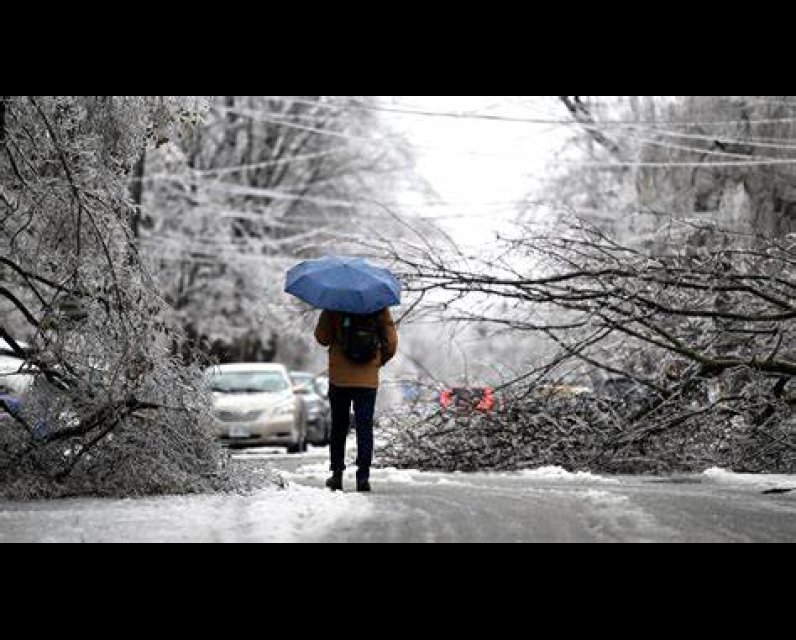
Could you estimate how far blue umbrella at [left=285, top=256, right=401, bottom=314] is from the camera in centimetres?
1240

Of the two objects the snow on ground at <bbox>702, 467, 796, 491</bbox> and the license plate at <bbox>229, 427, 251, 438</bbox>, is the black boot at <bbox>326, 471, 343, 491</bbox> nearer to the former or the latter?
the snow on ground at <bbox>702, 467, 796, 491</bbox>

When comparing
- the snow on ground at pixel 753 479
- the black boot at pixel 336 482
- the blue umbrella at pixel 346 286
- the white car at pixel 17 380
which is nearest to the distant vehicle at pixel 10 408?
the white car at pixel 17 380

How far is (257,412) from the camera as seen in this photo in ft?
84.6

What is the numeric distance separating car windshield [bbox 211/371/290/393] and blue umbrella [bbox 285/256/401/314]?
44.5 ft

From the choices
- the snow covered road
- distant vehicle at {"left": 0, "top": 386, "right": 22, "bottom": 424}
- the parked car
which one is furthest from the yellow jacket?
the parked car

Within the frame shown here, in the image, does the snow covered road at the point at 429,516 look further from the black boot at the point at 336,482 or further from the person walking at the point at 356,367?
the person walking at the point at 356,367

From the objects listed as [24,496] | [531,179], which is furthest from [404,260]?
[531,179]

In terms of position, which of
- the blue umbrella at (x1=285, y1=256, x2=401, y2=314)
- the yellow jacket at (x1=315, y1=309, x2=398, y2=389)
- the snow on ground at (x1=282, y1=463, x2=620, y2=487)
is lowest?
the snow on ground at (x1=282, y1=463, x2=620, y2=487)

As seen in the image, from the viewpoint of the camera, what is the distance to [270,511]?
10.1 metres
